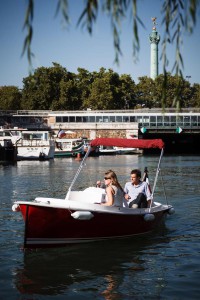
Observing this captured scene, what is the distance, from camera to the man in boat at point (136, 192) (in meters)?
17.3

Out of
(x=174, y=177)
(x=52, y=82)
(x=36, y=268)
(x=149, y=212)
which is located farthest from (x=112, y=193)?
(x=52, y=82)

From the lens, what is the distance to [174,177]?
140 ft

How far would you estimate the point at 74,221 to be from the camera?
592 inches

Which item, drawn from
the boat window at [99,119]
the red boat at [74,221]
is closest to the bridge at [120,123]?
the boat window at [99,119]

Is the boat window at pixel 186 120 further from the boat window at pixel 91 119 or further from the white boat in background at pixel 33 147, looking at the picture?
the white boat in background at pixel 33 147

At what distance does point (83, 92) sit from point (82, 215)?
112m

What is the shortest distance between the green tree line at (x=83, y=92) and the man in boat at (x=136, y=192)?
9881cm

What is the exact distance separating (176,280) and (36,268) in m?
3.56

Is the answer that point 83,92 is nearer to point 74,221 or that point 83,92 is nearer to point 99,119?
point 99,119

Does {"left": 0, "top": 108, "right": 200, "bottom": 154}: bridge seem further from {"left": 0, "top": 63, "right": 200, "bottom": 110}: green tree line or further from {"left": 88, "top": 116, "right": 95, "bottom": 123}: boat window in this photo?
{"left": 0, "top": 63, "right": 200, "bottom": 110}: green tree line

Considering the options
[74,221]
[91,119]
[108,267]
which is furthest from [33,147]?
[108,267]

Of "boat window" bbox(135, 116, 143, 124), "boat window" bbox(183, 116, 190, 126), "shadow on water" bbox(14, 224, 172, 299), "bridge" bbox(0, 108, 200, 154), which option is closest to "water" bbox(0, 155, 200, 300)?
"shadow on water" bbox(14, 224, 172, 299)

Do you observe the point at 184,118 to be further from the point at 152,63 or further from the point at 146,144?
the point at 146,144

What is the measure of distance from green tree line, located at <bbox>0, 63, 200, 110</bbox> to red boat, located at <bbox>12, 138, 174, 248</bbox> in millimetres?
99947
